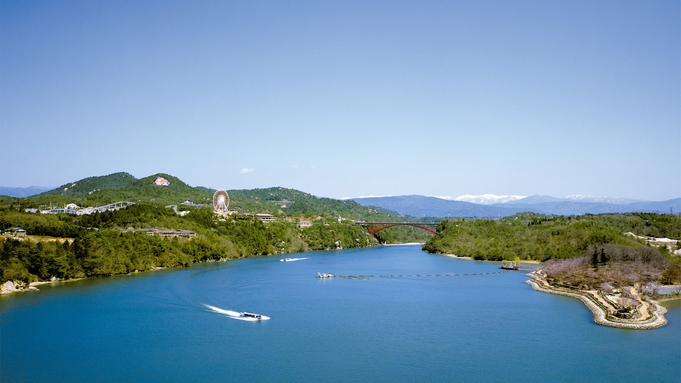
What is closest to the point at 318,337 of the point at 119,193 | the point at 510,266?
the point at 510,266

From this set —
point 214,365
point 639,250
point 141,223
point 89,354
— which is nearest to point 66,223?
point 141,223

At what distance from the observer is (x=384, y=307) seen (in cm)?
2594

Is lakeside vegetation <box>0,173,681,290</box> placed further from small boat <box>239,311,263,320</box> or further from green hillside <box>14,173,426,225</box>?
small boat <box>239,311,263,320</box>

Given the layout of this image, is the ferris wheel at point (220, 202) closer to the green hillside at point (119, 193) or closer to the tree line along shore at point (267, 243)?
Result: the tree line along shore at point (267, 243)

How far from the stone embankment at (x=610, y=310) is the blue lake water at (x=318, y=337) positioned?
1.49 feet

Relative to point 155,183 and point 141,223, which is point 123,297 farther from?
point 155,183

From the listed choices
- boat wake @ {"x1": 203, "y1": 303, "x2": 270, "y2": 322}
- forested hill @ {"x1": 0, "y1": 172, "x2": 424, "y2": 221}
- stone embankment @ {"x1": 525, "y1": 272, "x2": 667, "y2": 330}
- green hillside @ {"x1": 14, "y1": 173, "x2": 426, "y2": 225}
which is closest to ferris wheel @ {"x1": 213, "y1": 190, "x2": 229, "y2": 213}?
green hillside @ {"x1": 14, "y1": 173, "x2": 426, "y2": 225}

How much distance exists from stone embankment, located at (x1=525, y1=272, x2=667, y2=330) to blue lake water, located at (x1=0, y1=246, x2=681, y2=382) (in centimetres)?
46

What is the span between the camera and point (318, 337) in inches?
792

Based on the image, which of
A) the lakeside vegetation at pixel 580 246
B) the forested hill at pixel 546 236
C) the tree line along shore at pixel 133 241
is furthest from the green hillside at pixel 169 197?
the lakeside vegetation at pixel 580 246

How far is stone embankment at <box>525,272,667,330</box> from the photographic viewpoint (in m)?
21.5

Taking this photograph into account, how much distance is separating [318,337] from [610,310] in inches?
512

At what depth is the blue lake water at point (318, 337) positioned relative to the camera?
1653 centimetres

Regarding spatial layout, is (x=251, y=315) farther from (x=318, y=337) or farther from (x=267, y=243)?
(x=267, y=243)
